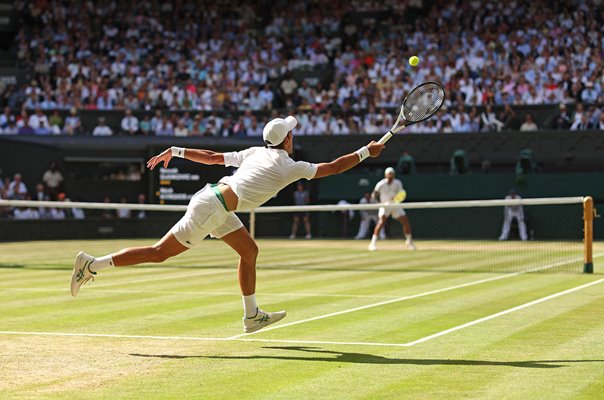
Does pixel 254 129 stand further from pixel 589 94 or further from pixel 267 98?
pixel 589 94

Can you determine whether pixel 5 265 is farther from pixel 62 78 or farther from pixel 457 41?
pixel 457 41

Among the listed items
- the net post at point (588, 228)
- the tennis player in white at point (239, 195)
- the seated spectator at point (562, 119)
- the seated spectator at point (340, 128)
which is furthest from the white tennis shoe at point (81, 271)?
the seated spectator at point (340, 128)

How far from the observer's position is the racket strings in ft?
34.6

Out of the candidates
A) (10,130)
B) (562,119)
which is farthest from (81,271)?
(10,130)

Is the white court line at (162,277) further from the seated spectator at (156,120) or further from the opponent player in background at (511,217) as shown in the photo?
the seated spectator at (156,120)

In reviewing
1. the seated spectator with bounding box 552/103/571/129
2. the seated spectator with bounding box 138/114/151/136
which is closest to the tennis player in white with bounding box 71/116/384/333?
the seated spectator with bounding box 552/103/571/129

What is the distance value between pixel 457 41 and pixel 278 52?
7.02 metres

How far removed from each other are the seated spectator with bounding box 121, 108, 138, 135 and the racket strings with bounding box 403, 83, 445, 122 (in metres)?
24.8

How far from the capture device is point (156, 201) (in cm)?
3241

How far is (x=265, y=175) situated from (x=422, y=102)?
2.43 meters

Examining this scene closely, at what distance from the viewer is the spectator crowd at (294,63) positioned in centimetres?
3347

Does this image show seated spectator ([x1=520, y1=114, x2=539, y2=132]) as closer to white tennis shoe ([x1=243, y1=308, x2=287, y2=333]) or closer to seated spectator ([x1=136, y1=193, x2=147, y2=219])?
seated spectator ([x1=136, y1=193, x2=147, y2=219])

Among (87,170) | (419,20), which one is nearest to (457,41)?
(419,20)

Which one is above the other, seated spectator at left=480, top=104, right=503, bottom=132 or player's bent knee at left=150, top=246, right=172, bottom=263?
seated spectator at left=480, top=104, right=503, bottom=132
